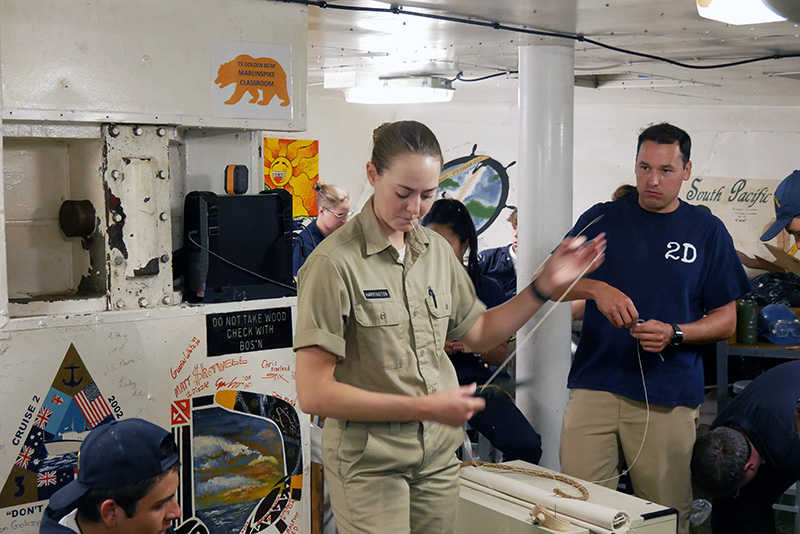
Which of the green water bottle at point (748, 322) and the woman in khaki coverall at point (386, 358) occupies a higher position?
the woman in khaki coverall at point (386, 358)

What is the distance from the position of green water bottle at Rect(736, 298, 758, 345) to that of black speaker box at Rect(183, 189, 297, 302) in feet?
10.1

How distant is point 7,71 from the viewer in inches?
111

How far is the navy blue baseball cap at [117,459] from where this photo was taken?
6.10 feet

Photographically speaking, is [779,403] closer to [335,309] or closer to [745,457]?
[745,457]

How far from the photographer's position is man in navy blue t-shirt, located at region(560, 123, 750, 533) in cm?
321

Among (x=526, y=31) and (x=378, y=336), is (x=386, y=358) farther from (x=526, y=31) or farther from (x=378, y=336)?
(x=526, y=31)

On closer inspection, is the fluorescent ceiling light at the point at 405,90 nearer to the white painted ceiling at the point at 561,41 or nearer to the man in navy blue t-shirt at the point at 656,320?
the white painted ceiling at the point at 561,41

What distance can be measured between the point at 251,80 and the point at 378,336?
5.14 feet

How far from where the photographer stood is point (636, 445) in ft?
10.7

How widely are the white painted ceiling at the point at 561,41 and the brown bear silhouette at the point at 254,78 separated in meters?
0.34

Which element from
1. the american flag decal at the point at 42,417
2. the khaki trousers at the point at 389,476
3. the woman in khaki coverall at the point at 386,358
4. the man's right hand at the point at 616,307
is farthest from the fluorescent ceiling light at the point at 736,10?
the american flag decal at the point at 42,417

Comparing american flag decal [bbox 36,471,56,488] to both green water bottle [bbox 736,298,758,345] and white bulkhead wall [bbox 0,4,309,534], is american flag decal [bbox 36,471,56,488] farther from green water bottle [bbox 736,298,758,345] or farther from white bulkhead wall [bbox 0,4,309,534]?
green water bottle [bbox 736,298,758,345]

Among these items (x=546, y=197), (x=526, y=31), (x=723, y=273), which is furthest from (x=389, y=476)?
(x=526, y=31)

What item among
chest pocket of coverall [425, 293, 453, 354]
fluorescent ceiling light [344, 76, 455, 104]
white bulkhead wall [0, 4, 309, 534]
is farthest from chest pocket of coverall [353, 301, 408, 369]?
fluorescent ceiling light [344, 76, 455, 104]
